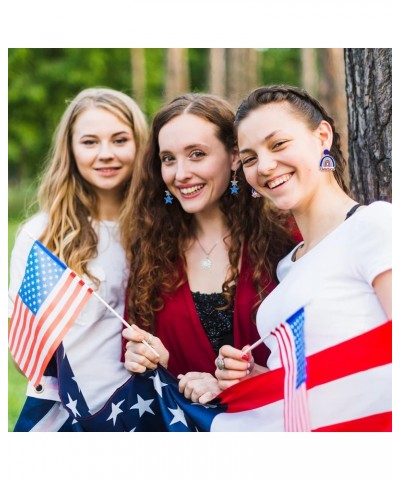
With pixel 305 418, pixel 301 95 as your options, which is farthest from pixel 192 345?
pixel 301 95

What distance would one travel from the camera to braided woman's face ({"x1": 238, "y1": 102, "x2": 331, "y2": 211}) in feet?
9.73

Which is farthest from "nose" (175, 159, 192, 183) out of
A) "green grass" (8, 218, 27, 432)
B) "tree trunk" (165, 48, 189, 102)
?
"tree trunk" (165, 48, 189, 102)

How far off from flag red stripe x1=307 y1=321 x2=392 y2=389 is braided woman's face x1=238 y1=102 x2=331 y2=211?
0.69 metres

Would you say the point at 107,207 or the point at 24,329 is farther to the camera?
the point at 107,207

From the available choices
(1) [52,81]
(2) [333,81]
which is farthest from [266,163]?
(1) [52,81]

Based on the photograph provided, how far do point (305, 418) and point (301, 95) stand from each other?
1523 millimetres

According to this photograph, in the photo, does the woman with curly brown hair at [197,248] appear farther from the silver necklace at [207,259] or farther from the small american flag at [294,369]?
the small american flag at [294,369]

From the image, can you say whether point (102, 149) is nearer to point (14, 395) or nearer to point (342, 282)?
point (342, 282)

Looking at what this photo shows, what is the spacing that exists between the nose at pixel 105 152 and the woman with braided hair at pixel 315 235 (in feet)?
3.94

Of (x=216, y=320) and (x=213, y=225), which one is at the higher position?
(x=213, y=225)

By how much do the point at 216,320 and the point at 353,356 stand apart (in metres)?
0.99

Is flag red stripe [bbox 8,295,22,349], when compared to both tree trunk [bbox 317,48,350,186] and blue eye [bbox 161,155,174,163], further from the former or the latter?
tree trunk [bbox 317,48,350,186]

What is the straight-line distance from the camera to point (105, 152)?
409 centimetres
